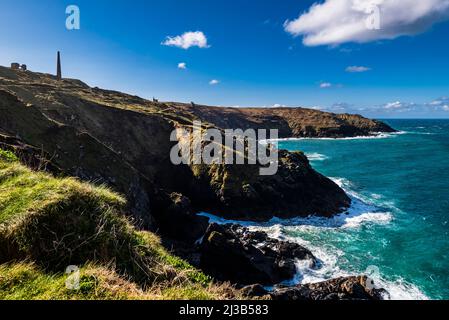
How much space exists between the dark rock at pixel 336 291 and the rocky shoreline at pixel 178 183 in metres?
0.08

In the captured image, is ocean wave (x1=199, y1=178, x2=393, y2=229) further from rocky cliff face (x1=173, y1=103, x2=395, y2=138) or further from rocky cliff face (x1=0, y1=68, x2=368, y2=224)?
Answer: rocky cliff face (x1=173, y1=103, x2=395, y2=138)

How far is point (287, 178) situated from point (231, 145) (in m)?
11.2

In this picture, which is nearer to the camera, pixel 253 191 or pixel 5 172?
pixel 5 172

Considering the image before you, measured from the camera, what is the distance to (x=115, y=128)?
56688mm

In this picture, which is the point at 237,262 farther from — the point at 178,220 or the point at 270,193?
the point at 270,193

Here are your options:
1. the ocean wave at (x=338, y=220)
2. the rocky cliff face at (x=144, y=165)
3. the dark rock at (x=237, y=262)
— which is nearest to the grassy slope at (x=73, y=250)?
the dark rock at (x=237, y=262)

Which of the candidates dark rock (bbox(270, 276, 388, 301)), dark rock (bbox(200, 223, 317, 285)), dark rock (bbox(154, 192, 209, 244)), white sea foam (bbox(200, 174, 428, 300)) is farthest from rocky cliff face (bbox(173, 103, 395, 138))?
dark rock (bbox(270, 276, 388, 301))

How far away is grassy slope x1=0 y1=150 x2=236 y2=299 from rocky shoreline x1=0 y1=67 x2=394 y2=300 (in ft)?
18.9

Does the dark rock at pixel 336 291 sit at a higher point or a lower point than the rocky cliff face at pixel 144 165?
lower

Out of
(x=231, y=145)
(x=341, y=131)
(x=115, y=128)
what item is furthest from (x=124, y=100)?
(x=341, y=131)

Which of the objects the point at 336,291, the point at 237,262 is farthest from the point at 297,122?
the point at 336,291

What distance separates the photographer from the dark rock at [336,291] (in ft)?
78.6

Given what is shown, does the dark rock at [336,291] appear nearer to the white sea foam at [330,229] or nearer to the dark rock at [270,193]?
the white sea foam at [330,229]

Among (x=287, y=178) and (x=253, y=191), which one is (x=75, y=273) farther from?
(x=287, y=178)
